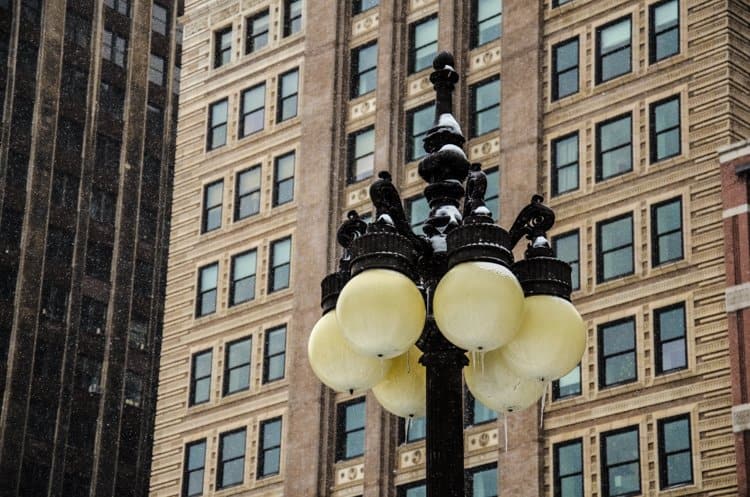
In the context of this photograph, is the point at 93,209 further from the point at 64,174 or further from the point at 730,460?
the point at 730,460

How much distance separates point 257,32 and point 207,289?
9.93 metres

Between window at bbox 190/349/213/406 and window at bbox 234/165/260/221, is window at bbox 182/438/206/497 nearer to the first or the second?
window at bbox 190/349/213/406

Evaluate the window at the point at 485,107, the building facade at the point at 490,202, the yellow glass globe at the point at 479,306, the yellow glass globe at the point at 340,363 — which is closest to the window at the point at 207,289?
the building facade at the point at 490,202

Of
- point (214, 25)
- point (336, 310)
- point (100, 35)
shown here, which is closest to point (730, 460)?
point (214, 25)

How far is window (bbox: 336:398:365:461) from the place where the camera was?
54.8 metres

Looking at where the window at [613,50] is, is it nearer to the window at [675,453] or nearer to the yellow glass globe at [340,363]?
the window at [675,453]

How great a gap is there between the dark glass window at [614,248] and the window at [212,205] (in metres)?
17.3

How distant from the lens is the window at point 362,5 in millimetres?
60472

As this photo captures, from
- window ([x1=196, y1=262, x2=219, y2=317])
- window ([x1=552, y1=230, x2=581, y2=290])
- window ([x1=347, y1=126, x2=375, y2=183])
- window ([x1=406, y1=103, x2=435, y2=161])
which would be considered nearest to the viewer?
window ([x1=552, y1=230, x2=581, y2=290])

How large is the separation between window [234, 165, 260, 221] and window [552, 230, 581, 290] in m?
13.9

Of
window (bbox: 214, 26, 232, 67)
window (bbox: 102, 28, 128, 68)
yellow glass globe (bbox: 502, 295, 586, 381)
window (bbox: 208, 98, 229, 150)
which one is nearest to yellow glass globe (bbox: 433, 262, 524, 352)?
yellow glass globe (bbox: 502, 295, 586, 381)

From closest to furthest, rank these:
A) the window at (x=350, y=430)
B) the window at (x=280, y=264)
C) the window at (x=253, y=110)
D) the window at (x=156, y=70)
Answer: the window at (x=350, y=430) < the window at (x=280, y=264) < the window at (x=253, y=110) < the window at (x=156, y=70)

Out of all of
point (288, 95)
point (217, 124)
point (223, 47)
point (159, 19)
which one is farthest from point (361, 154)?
point (159, 19)

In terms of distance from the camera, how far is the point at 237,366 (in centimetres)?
5950
